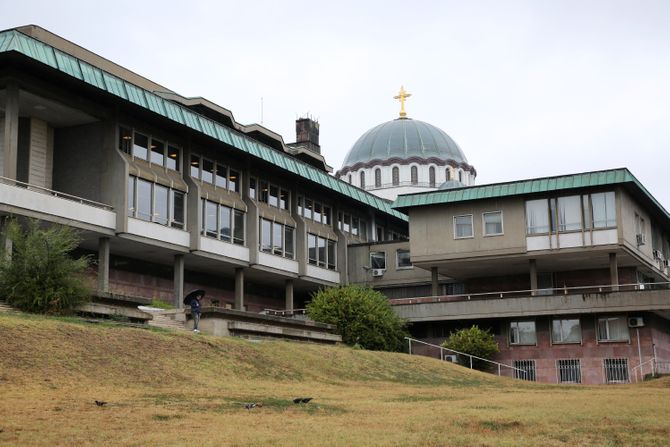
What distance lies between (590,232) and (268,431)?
117 feet

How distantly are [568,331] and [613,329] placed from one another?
2.18 metres

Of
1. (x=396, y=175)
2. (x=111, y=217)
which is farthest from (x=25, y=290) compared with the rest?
(x=396, y=175)

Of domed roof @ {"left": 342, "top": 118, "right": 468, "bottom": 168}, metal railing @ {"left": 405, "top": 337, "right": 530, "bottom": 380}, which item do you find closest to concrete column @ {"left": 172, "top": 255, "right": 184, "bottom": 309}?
metal railing @ {"left": 405, "top": 337, "right": 530, "bottom": 380}

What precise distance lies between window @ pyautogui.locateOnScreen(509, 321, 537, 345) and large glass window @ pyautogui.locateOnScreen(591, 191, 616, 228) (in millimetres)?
6054

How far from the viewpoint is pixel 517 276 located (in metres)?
53.2

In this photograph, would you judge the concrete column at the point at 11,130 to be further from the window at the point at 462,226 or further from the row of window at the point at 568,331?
the row of window at the point at 568,331

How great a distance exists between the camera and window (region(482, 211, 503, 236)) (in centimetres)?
4916

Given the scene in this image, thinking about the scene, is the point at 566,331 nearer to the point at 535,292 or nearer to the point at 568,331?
the point at 568,331

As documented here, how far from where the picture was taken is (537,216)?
48.4 metres

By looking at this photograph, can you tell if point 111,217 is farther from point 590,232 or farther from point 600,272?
point 600,272

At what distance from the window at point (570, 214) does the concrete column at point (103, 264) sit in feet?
72.9

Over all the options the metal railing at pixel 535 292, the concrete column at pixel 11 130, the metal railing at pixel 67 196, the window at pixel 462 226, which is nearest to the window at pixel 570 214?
the metal railing at pixel 535 292

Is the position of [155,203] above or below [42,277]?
above

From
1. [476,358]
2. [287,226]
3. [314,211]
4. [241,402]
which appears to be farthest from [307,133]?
[241,402]
